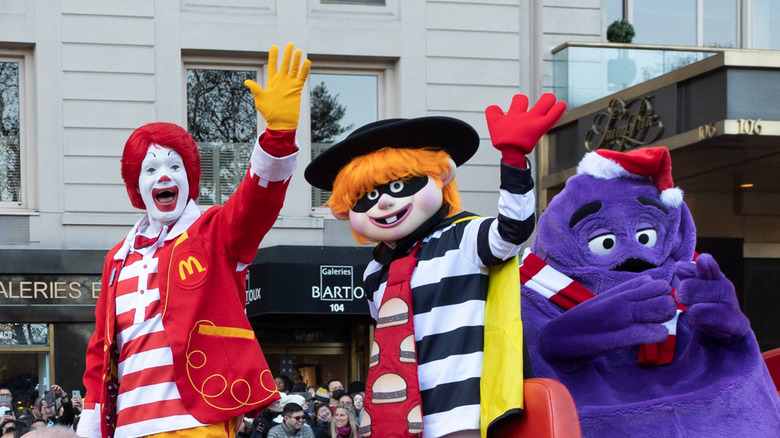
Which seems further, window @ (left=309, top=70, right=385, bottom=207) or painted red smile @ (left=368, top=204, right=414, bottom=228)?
window @ (left=309, top=70, right=385, bottom=207)

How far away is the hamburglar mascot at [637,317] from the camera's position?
186 inches

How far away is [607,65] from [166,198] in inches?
349

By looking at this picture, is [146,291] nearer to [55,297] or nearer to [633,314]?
[633,314]

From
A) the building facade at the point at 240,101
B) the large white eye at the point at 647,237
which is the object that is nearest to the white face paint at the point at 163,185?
the large white eye at the point at 647,237

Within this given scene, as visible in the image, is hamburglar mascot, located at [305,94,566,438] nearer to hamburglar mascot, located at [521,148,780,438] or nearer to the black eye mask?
the black eye mask

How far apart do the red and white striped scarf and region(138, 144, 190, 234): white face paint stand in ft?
5.36

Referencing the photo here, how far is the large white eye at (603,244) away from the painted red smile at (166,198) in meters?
1.89

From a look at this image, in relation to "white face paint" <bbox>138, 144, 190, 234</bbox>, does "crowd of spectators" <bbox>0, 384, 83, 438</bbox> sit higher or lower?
lower

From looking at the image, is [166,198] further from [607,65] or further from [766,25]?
[766,25]

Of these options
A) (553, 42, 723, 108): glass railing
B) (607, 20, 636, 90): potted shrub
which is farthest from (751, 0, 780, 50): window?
(607, 20, 636, 90): potted shrub

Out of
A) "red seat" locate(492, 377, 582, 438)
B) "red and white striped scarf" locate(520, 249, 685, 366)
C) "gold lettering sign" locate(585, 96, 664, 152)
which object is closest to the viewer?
"red seat" locate(492, 377, 582, 438)

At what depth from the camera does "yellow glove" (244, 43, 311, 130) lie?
4.13m

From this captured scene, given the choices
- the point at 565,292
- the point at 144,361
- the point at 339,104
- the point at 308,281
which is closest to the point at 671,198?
the point at 565,292

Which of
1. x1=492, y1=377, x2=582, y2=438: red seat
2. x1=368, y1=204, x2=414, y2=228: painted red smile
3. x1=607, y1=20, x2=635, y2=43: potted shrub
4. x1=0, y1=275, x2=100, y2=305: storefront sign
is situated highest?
x1=607, y1=20, x2=635, y2=43: potted shrub
